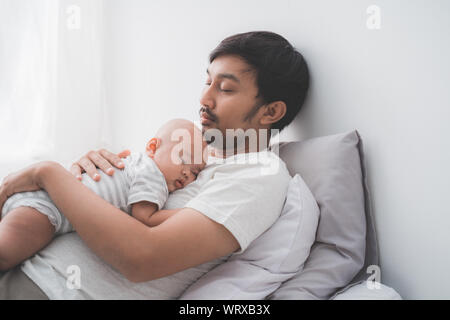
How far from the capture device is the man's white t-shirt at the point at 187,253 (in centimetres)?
78

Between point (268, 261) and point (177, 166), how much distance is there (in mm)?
368

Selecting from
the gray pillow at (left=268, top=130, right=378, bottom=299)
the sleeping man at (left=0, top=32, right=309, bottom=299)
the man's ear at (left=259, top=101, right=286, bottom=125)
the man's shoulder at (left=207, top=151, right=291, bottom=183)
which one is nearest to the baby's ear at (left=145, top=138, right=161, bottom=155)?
the sleeping man at (left=0, top=32, right=309, bottom=299)

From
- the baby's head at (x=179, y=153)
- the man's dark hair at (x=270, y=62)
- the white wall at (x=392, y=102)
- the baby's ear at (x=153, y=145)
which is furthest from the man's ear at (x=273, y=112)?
the baby's ear at (x=153, y=145)

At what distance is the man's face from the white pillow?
0.31 meters

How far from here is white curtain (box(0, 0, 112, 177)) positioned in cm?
166

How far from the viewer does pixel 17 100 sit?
5.50 feet

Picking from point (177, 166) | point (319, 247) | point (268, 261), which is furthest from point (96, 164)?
point (319, 247)

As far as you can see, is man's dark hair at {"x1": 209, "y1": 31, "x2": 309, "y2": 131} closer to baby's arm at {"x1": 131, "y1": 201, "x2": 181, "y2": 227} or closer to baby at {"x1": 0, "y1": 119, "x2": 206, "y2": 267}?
baby at {"x1": 0, "y1": 119, "x2": 206, "y2": 267}

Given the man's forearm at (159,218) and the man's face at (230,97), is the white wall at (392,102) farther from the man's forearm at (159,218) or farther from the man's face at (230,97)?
the man's forearm at (159,218)

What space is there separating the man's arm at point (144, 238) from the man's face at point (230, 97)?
15.3 inches

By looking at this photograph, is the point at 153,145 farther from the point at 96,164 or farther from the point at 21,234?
the point at 21,234

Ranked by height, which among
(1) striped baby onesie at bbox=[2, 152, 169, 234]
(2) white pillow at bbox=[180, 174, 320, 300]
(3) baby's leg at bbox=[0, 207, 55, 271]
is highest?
(1) striped baby onesie at bbox=[2, 152, 169, 234]

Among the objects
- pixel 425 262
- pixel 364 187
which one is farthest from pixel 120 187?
pixel 425 262

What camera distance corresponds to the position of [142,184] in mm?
893
